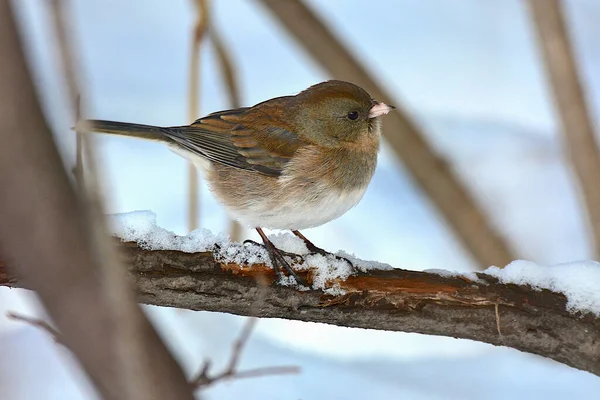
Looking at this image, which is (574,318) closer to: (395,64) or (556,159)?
(556,159)

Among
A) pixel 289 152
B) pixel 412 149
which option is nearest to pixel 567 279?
pixel 289 152

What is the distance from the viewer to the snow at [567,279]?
2.29 meters

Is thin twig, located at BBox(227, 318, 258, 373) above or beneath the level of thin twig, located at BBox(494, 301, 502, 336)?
beneath

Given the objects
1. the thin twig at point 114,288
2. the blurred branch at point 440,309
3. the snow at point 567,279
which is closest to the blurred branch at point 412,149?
the snow at point 567,279

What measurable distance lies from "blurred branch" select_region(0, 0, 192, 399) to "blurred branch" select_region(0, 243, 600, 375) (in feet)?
4.33

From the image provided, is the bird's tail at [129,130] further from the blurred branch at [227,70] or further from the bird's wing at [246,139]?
the blurred branch at [227,70]

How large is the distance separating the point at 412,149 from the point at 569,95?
→ 781 mm

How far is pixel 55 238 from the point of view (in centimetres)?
82

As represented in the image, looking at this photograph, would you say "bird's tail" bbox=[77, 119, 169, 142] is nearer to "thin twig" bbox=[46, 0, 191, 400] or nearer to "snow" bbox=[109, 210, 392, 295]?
"snow" bbox=[109, 210, 392, 295]

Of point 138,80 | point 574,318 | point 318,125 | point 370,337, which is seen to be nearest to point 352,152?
point 318,125

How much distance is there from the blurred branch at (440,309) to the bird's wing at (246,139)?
0.60 meters

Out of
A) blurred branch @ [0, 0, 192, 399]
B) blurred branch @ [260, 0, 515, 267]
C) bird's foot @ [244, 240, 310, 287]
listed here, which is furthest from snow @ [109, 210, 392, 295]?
blurred branch @ [260, 0, 515, 267]

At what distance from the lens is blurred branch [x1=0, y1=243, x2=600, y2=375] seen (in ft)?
7.34

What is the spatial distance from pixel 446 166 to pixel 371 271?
5.15 feet
